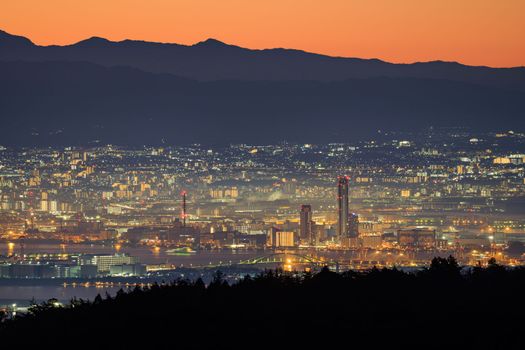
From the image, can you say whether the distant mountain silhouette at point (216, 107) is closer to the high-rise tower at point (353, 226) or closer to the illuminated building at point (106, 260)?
the high-rise tower at point (353, 226)

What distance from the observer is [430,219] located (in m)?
68.6

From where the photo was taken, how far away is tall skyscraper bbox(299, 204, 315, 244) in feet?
203

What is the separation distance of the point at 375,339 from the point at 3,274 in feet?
110

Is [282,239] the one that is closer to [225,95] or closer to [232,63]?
[225,95]

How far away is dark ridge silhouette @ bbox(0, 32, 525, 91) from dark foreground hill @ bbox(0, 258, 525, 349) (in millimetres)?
84964

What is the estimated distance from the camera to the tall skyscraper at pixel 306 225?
61.8 metres

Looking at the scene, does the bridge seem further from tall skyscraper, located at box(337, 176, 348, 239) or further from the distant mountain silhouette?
the distant mountain silhouette

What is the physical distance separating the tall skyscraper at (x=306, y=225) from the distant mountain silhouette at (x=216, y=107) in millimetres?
24798

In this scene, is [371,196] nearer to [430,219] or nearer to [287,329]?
[430,219]

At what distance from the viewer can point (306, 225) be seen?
63.0m

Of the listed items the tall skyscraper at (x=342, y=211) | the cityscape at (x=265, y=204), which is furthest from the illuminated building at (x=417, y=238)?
the tall skyscraper at (x=342, y=211)

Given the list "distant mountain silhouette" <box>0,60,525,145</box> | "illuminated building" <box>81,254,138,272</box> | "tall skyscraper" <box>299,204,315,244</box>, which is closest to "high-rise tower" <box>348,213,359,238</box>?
"tall skyscraper" <box>299,204,315,244</box>

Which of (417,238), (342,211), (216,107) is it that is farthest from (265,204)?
(216,107)

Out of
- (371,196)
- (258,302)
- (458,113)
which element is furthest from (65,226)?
(258,302)
